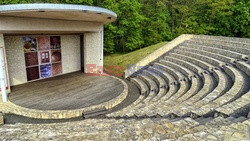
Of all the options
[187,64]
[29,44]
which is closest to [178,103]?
[187,64]

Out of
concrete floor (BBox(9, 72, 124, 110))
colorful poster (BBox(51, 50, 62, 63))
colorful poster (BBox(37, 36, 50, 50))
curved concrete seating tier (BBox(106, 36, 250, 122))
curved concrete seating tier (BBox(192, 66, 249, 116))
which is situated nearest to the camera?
curved concrete seating tier (BBox(192, 66, 249, 116))

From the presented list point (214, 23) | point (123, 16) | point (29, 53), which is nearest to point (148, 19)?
point (123, 16)

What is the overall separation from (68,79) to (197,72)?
7.68 metres

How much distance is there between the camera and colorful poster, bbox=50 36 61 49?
10.6m

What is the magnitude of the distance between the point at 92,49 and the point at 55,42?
2.40m

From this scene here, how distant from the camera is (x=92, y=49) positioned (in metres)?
11.7

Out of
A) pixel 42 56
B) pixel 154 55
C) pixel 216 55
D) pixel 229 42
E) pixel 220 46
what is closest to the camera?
pixel 42 56

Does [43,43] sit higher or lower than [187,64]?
higher

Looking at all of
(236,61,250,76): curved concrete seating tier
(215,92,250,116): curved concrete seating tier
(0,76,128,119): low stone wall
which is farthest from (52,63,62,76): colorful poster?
(236,61,250,76): curved concrete seating tier

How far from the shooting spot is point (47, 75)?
1080 centimetres

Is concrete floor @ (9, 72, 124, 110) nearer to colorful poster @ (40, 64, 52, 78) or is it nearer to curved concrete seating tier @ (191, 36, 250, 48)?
colorful poster @ (40, 64, 52, 78)

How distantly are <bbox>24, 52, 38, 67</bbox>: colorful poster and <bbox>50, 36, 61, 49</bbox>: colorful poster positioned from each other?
1170mm

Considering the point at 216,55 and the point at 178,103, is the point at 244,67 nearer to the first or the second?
the point at 216,55

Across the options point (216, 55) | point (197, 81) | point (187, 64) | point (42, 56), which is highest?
point (216, 55)
